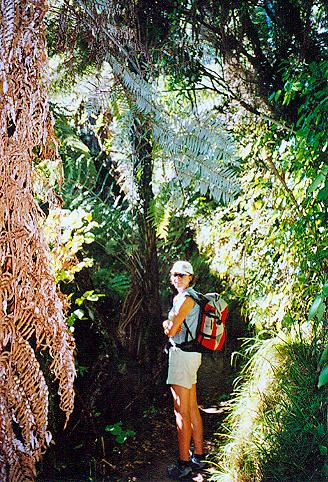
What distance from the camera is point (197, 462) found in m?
4.14

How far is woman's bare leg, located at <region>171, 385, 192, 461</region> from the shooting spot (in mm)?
4043

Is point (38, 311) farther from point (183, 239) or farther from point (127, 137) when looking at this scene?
point (183, 239)

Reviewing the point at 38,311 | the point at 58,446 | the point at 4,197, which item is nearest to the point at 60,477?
the point at 58,446

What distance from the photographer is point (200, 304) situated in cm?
404

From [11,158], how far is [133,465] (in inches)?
136

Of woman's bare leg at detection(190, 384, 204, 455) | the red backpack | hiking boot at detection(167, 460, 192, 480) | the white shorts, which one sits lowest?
hiking boot at detection(167, 460, 192, 480)

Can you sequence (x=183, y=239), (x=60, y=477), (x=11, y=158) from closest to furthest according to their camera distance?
(x=11, y=158)
(x=60, y=477)
(x=183, y=239)

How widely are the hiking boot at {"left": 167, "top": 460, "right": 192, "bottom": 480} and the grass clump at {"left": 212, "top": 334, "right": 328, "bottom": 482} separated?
0.81 feet

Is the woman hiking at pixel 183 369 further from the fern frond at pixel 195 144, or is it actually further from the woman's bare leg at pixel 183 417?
the fern frond at pixel 195 144

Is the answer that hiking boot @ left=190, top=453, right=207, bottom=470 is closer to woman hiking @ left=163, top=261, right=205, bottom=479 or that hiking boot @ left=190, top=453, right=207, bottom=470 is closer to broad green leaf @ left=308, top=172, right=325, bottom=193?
woman hiking @ left=163, top=261, right=205, bottom=479

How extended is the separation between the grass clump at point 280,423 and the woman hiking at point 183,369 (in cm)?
28

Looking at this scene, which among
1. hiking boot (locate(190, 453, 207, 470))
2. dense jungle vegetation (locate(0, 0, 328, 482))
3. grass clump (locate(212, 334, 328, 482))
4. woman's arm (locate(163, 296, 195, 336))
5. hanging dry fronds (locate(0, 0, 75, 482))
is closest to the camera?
hanging dry fronds (locate(0, 0, 75, 482))

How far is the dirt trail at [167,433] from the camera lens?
4.11m

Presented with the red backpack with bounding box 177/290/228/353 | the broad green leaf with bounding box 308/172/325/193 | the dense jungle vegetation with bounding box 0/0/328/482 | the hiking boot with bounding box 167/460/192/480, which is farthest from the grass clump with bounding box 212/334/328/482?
the broad green leaf with bounding box 308/172/325/193
